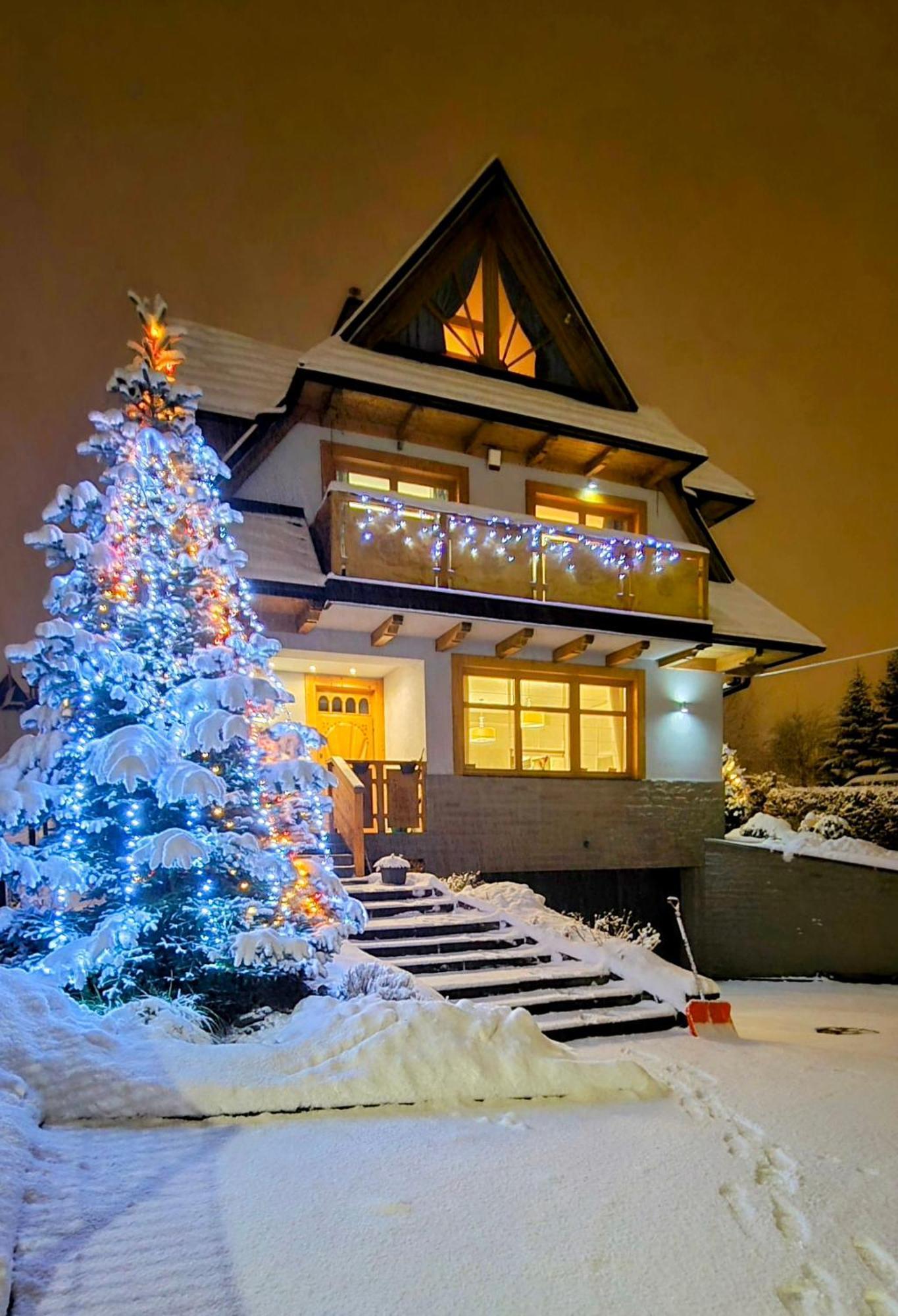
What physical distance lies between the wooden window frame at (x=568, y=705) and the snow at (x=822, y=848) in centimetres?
257

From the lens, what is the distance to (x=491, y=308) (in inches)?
562

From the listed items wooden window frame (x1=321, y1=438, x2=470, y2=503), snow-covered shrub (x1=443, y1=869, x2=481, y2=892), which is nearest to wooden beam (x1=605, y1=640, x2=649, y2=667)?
wooden window frame (x1=321, y1=438, x2=470, y2=503)

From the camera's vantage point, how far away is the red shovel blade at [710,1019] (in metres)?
6.54

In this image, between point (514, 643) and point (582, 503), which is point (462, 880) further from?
point (582, 503)

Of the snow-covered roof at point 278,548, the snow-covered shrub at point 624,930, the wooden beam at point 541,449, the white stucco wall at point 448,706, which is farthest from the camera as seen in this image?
the wooden beam at point 541,449

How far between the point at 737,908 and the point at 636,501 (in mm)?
7780

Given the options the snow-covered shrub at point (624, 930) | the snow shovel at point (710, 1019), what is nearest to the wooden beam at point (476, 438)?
the snow-covered shrub at point (624, 930)

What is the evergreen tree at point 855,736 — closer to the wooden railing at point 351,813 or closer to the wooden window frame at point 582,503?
the wooden window frame at point 582,503

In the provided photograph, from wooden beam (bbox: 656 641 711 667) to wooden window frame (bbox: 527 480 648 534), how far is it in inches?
97.0

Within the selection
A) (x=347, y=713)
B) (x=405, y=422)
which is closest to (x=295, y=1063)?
(x=347, y=713)

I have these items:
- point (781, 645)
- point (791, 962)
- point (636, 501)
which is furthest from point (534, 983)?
point (636, 501)

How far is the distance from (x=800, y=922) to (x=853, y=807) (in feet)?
13.4

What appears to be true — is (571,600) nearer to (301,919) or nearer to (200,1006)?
(301,919)

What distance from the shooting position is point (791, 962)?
12.5m
